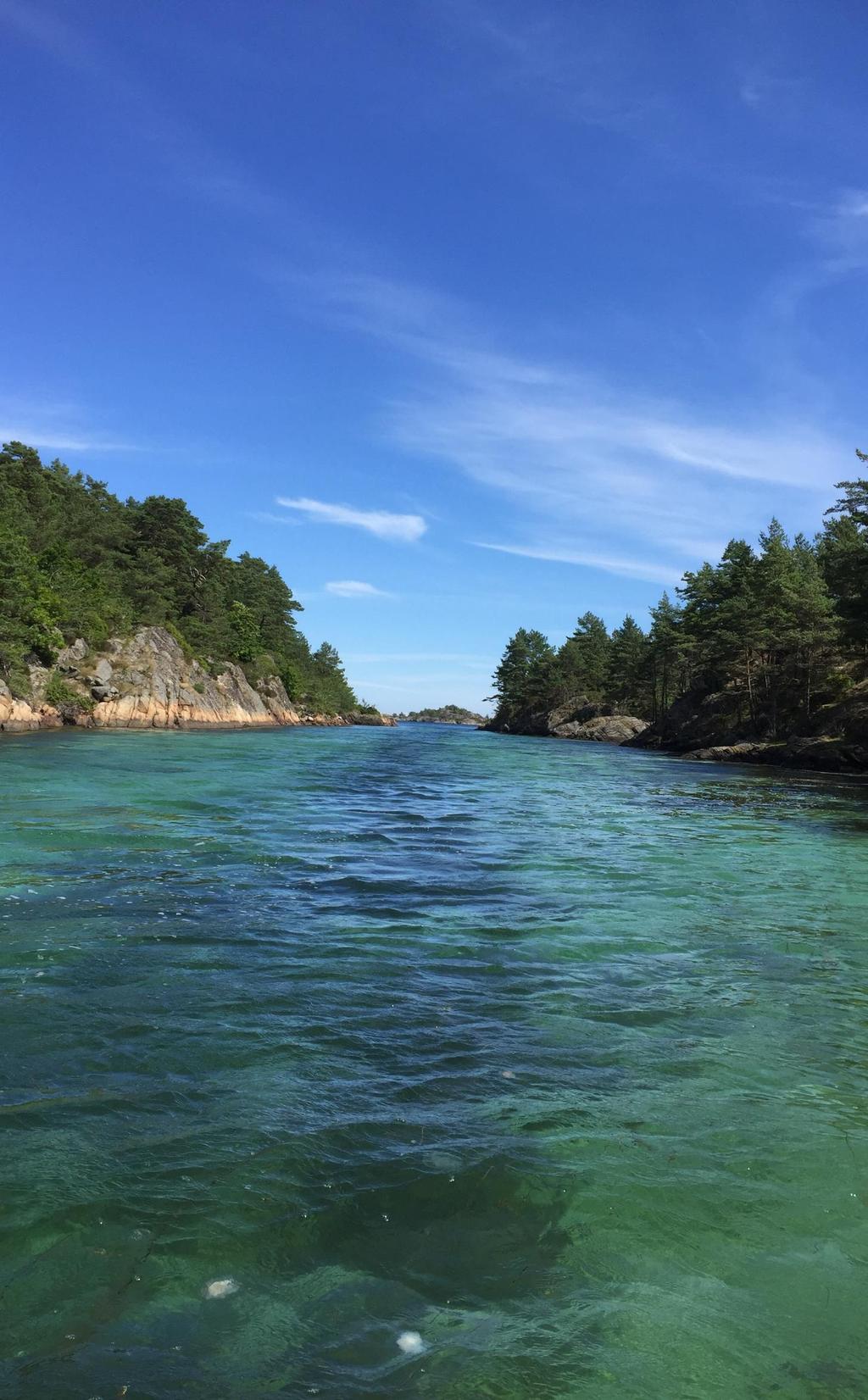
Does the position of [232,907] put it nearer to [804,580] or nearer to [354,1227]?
[354,1227]

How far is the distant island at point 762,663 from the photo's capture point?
151 ft

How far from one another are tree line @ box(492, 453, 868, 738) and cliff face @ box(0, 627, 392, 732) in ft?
145

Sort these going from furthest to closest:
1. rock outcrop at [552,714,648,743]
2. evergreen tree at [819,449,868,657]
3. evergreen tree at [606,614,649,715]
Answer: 1. evergreen tree at [606,614,649,715]
2. rock outcrop at [552,714,648,743]
3. evergreen tree at [819,449,868,657]

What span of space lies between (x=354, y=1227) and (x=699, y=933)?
A: 6760mm

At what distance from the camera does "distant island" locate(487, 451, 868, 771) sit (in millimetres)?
45887

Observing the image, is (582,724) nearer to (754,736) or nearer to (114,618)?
(754,736)

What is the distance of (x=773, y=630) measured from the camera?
193 feet

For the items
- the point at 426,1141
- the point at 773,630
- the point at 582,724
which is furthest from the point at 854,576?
the point at 582,724

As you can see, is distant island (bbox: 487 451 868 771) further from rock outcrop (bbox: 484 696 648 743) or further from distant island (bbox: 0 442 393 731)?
distant island (bbox: 0 442 393 731)

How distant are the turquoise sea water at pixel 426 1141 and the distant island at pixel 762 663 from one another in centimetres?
3726

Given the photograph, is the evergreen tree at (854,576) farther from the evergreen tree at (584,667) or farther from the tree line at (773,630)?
the evergreen tree at (584,667)

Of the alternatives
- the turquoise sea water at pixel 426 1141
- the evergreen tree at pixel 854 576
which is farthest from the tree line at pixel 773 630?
the turquoise sea water at pixel 426 1141

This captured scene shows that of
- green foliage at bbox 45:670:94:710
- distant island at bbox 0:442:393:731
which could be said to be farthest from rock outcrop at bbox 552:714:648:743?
green foliage at bbox 45:670:94:710

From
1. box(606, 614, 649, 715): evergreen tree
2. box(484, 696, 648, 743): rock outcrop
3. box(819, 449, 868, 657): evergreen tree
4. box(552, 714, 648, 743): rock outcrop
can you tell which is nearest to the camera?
box(819, 449, 868, 657): evergreen tree
